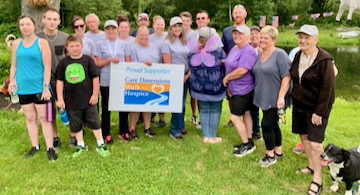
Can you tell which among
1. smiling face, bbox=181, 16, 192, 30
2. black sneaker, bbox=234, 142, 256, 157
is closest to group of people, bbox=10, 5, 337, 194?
black sneaker, bbox=234, 142, 256, 157

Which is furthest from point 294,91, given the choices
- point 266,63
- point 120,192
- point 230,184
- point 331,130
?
point 331,130

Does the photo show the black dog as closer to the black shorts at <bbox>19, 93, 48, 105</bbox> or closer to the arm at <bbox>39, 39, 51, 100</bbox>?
the arm at <bbox>39, 39, 51, 100</bbox>

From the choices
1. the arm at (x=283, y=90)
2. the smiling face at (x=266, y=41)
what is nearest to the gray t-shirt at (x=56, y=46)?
the smiling face at (x=266, y=41)

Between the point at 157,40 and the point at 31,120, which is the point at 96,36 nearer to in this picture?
the point at 157,40

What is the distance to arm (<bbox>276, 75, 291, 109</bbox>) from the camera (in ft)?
13.6

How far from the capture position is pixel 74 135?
16.5 feet

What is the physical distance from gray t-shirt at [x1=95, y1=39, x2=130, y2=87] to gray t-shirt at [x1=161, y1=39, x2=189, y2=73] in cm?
57

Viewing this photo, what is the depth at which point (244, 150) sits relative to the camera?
4934 millimetres

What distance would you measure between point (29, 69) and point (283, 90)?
125 inches

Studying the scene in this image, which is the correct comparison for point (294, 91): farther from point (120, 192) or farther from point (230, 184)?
point (120, 192)

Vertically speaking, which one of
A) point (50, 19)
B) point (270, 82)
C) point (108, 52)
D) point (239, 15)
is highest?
point (239, 15)

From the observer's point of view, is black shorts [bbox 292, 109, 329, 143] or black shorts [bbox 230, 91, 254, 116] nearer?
black shorts [bbox 292, 109, 329, 143]

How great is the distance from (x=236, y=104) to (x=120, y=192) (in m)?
2.01

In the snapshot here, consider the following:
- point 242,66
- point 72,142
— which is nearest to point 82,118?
point 72,142
